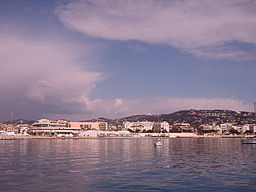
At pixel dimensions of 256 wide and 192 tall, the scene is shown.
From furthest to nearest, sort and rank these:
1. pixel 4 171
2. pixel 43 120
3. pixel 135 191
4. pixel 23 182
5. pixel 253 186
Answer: pixel 43 120 < pixel 4 171 < pixel 23 182 < pixel 253 186 < pixel 135 191

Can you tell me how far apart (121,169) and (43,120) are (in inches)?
6622

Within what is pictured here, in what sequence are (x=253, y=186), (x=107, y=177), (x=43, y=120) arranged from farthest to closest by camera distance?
1. (x=43, y=120)
2. (x=107, y=177)
3. (x=253, y=186)

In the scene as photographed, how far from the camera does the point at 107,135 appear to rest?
615 feet

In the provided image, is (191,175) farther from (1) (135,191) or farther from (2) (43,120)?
(2) (43,120)

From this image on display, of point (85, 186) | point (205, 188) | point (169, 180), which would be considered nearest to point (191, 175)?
point (169, 180)

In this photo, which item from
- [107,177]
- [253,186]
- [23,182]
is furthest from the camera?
[107,177]

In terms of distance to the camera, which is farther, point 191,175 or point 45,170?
point 45,170

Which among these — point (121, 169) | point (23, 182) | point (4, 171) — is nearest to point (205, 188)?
point (121, 169)

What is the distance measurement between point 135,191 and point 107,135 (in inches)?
6754

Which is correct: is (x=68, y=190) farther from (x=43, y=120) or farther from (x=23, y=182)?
(x=43, y=120)

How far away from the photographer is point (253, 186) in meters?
18.9

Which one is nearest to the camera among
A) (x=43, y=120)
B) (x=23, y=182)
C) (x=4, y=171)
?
(x=23, y=182)

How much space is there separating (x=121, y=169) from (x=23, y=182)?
936 centimetres

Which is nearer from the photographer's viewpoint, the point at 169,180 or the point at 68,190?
the point at 68,190
